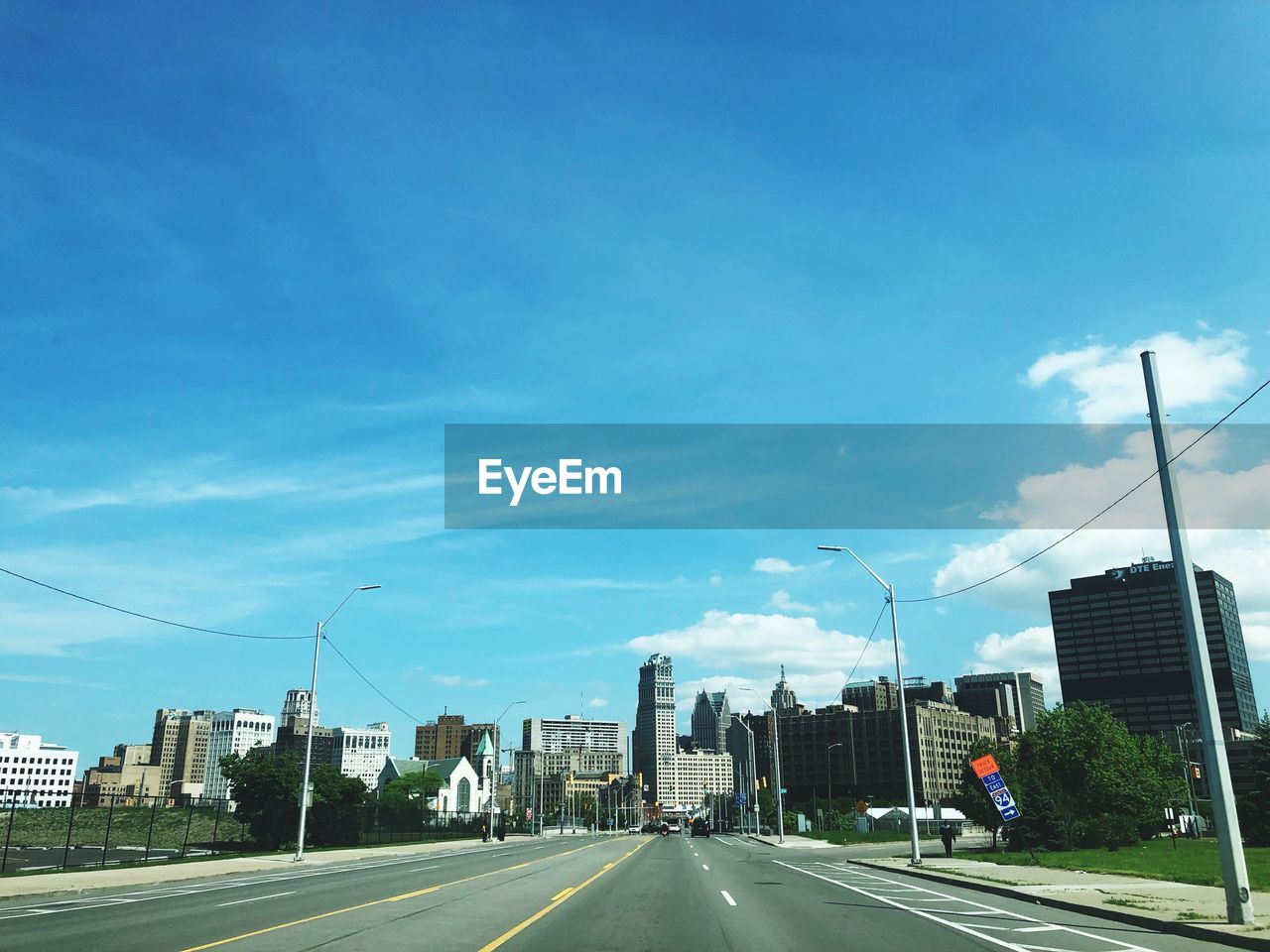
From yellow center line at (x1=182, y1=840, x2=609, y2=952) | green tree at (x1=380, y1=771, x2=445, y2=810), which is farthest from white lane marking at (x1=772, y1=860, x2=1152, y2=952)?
green tree at (x1=380, y1=771, x2=445, y2=810)

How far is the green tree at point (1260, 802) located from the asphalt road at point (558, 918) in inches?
1417

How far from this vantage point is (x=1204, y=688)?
16891mm

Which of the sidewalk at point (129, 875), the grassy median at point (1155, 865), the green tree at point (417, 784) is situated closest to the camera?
the grassy median at point (1155, 865)

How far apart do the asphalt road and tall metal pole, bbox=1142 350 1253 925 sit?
1.66 m

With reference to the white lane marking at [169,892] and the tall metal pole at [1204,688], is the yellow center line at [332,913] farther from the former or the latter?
the tall metal pole at [1204,688]

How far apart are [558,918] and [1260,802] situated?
172 ft

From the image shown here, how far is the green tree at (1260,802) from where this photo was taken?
52.3 meters

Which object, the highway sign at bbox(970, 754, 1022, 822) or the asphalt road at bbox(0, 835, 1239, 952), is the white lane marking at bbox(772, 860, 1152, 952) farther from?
the highway sign at bbox(970, 754, 1022, 822)

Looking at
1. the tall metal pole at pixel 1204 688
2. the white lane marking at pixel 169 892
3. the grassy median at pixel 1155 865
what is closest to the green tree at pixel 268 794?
the white lane marking at pixel 169 892

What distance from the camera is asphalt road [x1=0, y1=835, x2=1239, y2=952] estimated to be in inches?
547

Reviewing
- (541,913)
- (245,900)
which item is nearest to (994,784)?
(541,913)

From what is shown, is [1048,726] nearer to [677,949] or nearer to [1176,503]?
[1176,503]

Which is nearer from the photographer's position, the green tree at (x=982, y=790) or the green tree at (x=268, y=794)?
the green tree at (x=982, y=790)

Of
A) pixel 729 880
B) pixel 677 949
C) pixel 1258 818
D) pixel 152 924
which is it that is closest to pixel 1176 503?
pixel 677 949
